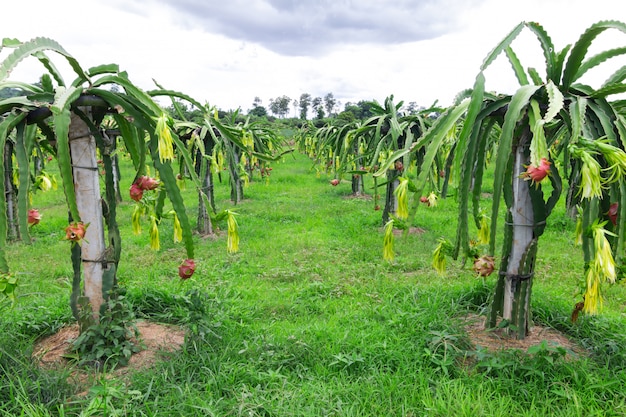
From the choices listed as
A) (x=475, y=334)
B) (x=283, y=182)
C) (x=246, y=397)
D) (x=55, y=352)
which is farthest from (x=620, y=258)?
(x=283, y=182)

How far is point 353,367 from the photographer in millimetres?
→ 2324

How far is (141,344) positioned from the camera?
2449mm

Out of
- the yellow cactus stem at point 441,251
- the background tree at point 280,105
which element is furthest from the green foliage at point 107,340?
the background tree at point 280,105

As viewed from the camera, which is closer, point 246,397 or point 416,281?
point 246,397

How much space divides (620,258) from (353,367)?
134 cm

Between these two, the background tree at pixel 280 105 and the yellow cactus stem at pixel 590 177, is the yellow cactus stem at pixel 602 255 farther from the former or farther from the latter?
the background tree at pixel 280 105

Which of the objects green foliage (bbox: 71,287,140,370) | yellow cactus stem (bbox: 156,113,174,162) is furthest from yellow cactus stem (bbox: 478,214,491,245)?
green foliage (bbox: 71,287,140,370)

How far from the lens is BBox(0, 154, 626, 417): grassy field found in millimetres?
1936

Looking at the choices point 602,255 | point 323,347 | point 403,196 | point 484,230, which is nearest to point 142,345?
point 323,347

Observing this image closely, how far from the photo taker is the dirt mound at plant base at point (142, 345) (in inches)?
89.2

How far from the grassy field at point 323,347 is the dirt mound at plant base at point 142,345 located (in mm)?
80

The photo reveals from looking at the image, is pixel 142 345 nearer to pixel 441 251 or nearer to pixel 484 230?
pixel 441 251

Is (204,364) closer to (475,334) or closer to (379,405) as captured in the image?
(379,405)

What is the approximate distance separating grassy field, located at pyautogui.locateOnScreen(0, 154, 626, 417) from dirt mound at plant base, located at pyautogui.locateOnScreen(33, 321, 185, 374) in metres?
0.08
